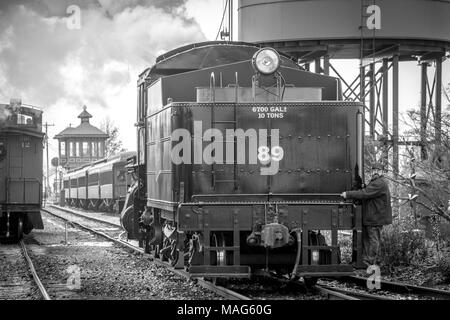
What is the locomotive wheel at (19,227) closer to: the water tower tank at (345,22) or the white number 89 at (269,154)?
the water tower tank at (345,22)

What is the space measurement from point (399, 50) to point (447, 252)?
55.3 feet

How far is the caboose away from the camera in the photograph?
22.3 m

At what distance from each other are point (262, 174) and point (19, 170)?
40.0ft

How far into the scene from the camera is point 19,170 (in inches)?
890

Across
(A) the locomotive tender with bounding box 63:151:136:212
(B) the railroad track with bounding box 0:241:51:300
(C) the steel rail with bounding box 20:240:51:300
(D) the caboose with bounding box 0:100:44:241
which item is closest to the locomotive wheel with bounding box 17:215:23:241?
(D) the caboose with bounding box 0:100:44:241

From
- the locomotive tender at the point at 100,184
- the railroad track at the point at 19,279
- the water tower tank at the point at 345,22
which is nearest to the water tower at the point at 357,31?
the water tower tank at the point at 345,22

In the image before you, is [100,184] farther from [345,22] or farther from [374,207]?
[374,207]

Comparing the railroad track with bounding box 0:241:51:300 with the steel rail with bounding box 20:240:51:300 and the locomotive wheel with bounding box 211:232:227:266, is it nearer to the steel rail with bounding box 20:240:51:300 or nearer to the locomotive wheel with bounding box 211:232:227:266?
the steel rail with bounding box 20:240:51:300

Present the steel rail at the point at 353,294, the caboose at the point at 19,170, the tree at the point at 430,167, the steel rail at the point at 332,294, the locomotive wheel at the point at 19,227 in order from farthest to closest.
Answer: the locomotive wheel at the point at 19,227 < the caboose at the point at 19,170 < the tree at the point at 430,167 < the steel rail at the point at 353,294 < the steel rail at the point at 332,294

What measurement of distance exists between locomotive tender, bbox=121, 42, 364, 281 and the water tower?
1614 cm

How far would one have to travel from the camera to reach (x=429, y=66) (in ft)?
106

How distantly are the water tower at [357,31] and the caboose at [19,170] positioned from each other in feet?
32.3

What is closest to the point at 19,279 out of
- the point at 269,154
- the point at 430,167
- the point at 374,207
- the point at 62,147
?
the point at 269,154

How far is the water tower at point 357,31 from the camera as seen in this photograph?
28531 mm
